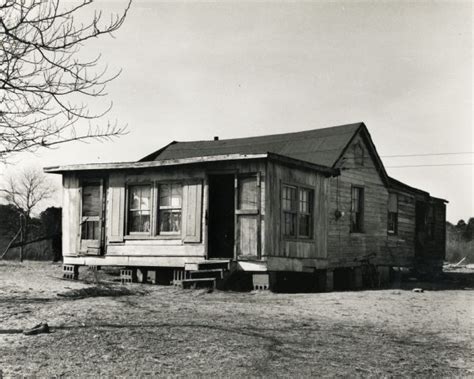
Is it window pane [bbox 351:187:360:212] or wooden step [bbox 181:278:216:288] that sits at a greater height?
window pane [bbox 351:187:360:212]

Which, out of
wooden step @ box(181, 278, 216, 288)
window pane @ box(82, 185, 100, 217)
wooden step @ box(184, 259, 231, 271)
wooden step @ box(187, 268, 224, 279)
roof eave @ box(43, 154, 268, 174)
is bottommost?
wooden step @ box(181, 278, 216, 288)

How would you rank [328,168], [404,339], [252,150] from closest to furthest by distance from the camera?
1. [404,339]
2. [328,168]
3. [252,150]

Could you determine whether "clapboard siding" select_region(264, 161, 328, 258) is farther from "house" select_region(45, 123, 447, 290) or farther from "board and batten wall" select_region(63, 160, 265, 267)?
"board and batten wall" select_region(63, 160, 265, 267)

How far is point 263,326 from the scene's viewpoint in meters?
8.92

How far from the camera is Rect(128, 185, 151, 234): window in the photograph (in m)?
16.9

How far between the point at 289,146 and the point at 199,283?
7733 millimetres

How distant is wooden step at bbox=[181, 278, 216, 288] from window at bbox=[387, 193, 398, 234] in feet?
32.8

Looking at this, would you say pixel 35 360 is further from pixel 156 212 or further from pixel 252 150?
pixel 252 150

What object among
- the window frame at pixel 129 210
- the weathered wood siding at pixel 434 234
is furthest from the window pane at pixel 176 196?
the weathered wood siding at pixel 434 234

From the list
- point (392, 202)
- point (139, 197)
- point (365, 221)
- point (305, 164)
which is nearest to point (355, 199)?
point (365, 221)

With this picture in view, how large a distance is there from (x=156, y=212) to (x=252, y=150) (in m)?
6.80

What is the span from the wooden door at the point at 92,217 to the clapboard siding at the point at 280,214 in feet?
17.6

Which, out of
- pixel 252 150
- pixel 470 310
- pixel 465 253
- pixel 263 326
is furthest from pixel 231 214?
pixel 465 253

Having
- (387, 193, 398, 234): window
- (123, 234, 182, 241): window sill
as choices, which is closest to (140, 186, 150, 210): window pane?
(123, 234, 182, 241): window sill
